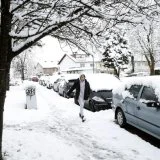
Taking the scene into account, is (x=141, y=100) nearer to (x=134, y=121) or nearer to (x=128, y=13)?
(x=134, y=121)

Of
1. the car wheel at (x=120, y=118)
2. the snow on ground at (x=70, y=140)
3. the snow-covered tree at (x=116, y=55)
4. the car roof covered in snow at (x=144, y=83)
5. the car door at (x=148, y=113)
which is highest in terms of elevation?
the snow-covered tree at (x=116, y=55)

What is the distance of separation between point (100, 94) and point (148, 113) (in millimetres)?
5766

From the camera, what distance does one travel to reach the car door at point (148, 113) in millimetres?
7505

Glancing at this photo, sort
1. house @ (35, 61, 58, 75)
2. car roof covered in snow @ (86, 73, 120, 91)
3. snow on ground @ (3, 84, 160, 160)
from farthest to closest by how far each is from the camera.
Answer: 1. house @ (35, 61, 58, 75)
2. car roof covered in snow @ (86, 73, 120, 91)
3. snow on ground @ (3, 84, 160, 160)

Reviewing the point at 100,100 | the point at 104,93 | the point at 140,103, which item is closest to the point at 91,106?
the point at 100,100

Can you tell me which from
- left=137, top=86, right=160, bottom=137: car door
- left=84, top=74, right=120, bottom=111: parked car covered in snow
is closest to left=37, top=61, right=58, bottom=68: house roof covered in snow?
left=84, top=74, right=120, bottom=111: parked car covered in snow

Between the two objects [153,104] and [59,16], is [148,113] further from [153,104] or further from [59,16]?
[59,16]

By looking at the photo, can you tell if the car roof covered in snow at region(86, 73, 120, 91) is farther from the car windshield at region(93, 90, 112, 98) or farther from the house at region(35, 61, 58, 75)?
the house at region(35, 61, 58, 75)

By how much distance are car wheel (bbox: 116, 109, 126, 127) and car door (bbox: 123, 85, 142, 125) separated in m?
0.30

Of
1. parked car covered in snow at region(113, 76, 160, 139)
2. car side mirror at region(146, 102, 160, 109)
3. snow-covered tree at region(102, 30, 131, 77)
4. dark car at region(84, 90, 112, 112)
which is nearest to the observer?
car side mirror at region(146, 102, 160, 109)

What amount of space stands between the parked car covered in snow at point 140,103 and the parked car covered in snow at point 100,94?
7.98 feet

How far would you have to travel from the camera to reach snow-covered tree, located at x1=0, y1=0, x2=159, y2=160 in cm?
546

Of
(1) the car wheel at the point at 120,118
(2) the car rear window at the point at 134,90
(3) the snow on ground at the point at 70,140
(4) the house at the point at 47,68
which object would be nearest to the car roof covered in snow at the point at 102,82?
(3) the snow on ground at the point at 70,140

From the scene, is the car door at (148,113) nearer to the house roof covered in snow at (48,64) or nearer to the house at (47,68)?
the house at (47,68)
